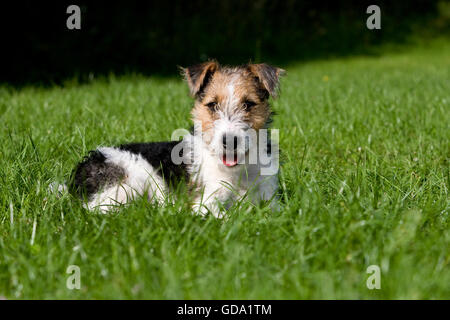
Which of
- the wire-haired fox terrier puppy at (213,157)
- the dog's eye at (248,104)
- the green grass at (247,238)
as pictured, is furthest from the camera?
the dog's eye at (248,104)

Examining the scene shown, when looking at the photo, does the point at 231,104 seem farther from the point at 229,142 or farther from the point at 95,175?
the point at 95,175

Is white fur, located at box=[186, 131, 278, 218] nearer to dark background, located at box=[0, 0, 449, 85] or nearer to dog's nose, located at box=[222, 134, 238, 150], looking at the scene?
dog's nose, located at box=[222, 134, 238, 150]

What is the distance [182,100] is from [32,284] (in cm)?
564

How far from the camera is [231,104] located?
372 cm

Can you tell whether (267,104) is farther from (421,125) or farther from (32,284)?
(421,125)

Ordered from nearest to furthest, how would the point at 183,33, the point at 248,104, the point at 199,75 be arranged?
the point at 248,104 → the point at 199,75 → the point at 183,33

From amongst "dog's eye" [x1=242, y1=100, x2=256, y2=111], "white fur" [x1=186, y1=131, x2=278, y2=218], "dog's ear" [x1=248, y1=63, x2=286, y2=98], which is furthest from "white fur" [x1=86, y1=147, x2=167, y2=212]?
"dog's ear" [x1=248, y1=63, x2=286, y2=98]

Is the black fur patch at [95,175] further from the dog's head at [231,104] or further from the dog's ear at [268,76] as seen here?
the dog's ear at [268,76]

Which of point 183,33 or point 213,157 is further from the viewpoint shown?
point 183,33

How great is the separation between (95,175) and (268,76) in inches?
65.1

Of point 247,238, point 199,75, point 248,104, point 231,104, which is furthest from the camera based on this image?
point 199,75

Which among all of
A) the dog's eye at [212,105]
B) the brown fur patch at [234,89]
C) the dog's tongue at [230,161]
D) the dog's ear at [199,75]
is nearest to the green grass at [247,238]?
the dog's tongue at [230,161]

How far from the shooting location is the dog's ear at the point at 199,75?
3959 mm

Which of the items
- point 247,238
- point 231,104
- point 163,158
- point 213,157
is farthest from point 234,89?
point 247,238
